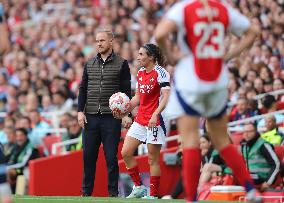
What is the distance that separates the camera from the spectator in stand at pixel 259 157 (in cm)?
1438

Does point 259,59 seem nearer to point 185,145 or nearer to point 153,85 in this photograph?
point 153,85

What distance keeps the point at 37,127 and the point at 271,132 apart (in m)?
5.83

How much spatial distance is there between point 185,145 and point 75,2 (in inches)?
881

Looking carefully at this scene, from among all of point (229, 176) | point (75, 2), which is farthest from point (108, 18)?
point (229, 176)

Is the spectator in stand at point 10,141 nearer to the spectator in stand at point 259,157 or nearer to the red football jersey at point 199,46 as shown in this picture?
the spectator in stand at point 259,157

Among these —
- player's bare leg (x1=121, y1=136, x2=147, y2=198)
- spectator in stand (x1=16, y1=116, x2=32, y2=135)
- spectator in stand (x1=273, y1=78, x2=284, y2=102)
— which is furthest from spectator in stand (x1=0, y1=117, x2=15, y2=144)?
player's bare leg (x1=121, y1=136, x2=147, y2=198)

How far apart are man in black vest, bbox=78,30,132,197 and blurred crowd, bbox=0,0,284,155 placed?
435 cm

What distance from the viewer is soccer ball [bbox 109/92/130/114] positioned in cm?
1312

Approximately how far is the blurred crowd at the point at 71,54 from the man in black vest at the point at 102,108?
4.35 m

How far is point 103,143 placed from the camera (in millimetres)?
13656

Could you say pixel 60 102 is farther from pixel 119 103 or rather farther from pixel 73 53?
pixel 119 103

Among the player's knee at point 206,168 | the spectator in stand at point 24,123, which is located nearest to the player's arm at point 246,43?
the player's knee at point 206,168

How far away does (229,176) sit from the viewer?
47.9ft

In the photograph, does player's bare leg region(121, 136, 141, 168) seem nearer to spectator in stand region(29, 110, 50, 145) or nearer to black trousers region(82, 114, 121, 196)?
black trousers region(82, 114, 121, 196)
